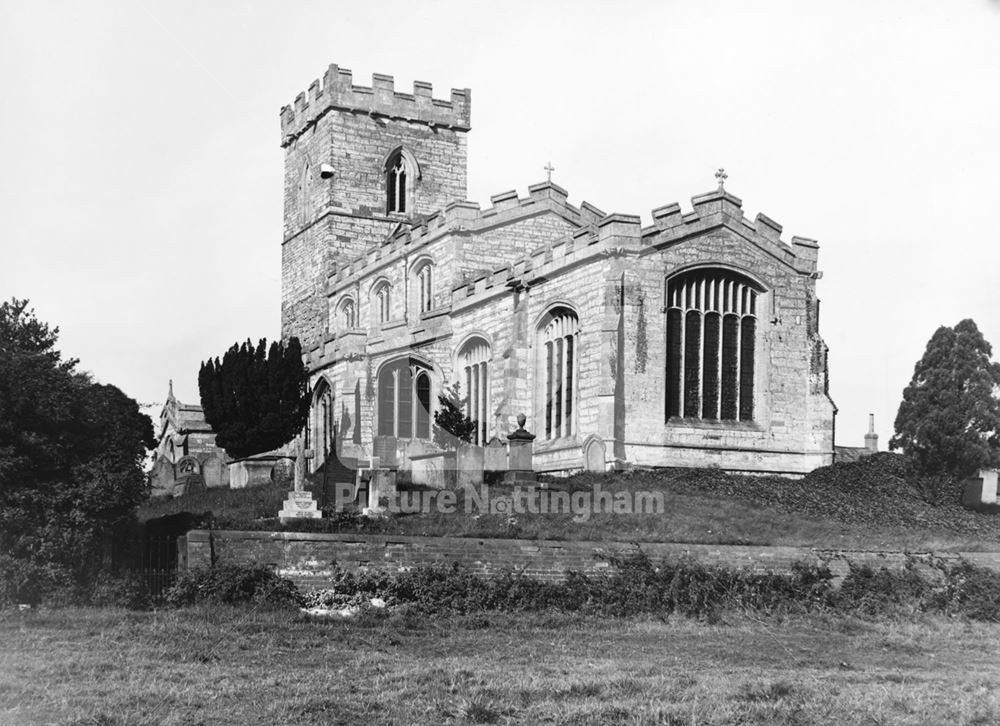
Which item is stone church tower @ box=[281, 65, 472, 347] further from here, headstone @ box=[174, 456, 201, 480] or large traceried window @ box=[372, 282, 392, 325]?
headstone @ box=[174, 456, 201, 480]

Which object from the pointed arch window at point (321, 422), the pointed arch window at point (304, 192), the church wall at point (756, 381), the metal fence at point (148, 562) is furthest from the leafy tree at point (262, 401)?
the metal fence at point (148, 562)

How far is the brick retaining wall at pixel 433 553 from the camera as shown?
2183 cm

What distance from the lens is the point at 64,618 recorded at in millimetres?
19594

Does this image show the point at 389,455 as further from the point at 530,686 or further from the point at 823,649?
the point at 530,686

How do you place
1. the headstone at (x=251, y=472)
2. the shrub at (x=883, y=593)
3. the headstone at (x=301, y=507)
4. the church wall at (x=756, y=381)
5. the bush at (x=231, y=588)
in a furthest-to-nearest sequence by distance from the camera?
the headstone at (x=251, y=472)
the church wall at (x=756, y=381)
the headstone at (x=301, y=507)
the shrub at (x=883, y=593)
the bush at (x=231, y=588)

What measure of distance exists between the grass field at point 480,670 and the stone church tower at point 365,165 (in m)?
37.0

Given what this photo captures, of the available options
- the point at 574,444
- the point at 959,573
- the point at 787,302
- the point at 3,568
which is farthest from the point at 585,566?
the point at 787,302

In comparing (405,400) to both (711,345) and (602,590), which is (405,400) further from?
(602,590)

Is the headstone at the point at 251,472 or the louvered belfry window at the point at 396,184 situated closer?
the headstone at the point at 251,472

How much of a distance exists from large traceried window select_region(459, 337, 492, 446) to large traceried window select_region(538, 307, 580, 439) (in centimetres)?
259

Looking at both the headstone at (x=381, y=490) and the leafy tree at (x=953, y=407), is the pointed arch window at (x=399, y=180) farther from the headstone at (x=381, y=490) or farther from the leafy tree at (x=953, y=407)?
the headstone at (x=381, y=490)

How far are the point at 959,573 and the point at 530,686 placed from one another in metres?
12.4

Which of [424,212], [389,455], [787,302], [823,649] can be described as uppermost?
[424,212]

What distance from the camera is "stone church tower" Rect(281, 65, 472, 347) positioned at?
184ft
